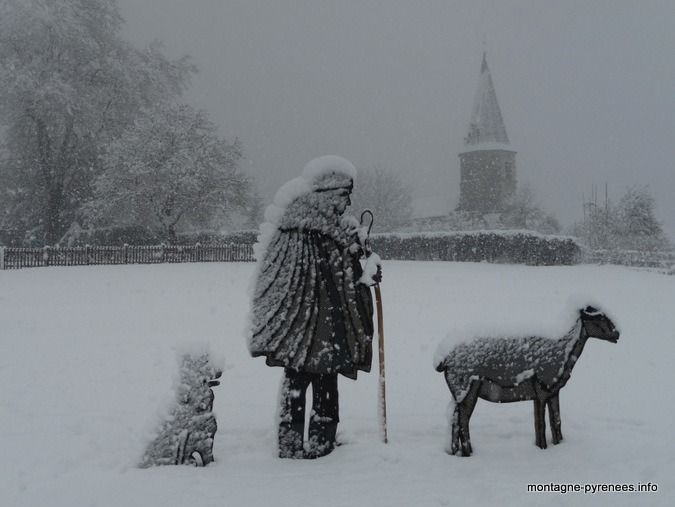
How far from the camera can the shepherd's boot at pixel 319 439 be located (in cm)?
418

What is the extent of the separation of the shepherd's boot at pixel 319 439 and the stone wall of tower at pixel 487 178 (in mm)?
57488

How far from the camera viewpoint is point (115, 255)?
932 inches

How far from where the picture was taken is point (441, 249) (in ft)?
87.4

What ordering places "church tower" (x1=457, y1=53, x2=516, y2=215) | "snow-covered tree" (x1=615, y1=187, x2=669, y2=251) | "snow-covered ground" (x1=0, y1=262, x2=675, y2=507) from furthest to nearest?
"church tower" (x1=457, y1=53, x2=516, y2=215)
"snow-covered tree" (x1=615, y1=187, x2=669, y2=251)
"snow-covered ground" (x1=0, y1=262, x2=675, y2=507)

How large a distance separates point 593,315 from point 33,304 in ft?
41.1

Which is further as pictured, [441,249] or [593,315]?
[441,249]

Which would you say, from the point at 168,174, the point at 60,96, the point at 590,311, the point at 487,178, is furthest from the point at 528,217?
the point at 590,311

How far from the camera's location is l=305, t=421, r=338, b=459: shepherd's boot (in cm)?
418

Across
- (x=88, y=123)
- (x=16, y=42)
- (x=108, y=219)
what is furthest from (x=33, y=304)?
(x=16, y=42)

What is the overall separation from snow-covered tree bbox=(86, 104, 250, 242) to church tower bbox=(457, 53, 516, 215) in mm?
36944

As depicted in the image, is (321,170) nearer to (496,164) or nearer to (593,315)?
(593,315)

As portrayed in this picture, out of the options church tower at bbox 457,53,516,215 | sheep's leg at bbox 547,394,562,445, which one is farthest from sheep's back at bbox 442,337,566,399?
church tower at bbox 457,53,516,215

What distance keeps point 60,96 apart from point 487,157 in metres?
44.4

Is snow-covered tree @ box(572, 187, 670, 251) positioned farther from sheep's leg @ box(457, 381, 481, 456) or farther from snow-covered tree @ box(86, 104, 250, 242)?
sheep's leg @ box(457, 381, 481, 456)
